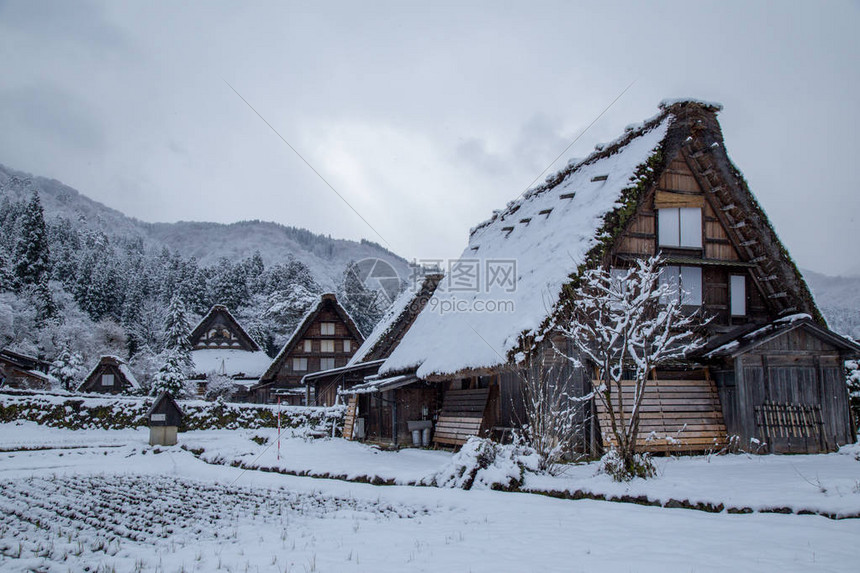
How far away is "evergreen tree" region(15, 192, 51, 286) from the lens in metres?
51.7

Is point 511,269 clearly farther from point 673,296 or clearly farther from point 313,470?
point 313,470

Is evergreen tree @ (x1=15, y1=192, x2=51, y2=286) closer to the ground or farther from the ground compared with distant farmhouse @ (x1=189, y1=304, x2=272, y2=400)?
farther from the ground

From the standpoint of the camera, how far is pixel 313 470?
1325 cm

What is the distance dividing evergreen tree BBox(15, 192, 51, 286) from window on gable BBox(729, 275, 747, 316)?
5363cm

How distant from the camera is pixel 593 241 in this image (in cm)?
1439

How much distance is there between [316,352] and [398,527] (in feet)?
120

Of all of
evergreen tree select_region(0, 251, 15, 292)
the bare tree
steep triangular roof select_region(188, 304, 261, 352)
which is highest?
evergreen tree select_region(0, 251, 15, 292)

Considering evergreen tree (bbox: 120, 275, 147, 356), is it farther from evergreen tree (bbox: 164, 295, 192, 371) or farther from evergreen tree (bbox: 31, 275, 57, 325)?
evergreen tree (bbox: 164, 295, 192, 371)

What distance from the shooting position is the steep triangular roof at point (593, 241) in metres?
14.2

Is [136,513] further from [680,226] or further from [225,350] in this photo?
[225,350]

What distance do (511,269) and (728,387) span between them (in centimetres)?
646

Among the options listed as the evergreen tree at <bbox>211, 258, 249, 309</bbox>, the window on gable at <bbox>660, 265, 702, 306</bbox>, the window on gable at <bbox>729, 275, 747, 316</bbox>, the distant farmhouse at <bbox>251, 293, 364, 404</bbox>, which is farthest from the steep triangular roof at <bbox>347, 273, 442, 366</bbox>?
the evergreen tree at <bbox>211, 258, 249, 309</bbox>

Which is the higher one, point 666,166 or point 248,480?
point 666,166

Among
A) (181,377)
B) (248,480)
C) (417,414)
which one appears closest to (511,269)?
(417,414)
